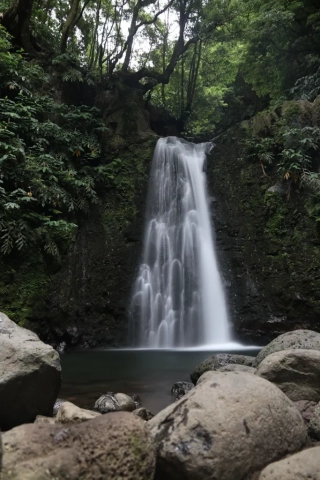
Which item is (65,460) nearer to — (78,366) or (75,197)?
(78,366)

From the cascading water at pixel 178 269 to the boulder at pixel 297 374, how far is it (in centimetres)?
638

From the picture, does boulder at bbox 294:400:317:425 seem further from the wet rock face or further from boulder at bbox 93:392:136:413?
the wet rock face

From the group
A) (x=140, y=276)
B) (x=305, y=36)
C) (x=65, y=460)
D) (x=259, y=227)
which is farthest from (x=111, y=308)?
(x=305, y=36)

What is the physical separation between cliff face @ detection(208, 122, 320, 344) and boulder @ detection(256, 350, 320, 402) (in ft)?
20.8

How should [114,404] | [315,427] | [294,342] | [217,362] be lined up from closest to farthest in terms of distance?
[315,427], [114,404], [294,342], [217,362]

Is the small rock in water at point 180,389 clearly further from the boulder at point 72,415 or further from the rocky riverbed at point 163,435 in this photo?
the boulder at point 72,415

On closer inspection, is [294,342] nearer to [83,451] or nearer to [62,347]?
[83,451]

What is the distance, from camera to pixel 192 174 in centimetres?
1447

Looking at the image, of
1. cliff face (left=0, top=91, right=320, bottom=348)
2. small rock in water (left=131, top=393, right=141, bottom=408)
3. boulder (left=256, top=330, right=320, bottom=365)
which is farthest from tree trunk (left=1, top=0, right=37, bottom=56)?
boulder (left=256, top=330, right=320, bottom=365)

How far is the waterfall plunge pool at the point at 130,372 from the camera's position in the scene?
17.8 feet

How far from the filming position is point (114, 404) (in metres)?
4.69

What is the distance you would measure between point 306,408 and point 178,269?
323 inches

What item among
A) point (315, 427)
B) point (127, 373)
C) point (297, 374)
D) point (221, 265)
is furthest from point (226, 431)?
point (221, 265)

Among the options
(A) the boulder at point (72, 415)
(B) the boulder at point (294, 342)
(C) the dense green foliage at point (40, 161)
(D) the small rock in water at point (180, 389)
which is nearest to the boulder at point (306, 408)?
(B) the boulder at point (294, 342)
